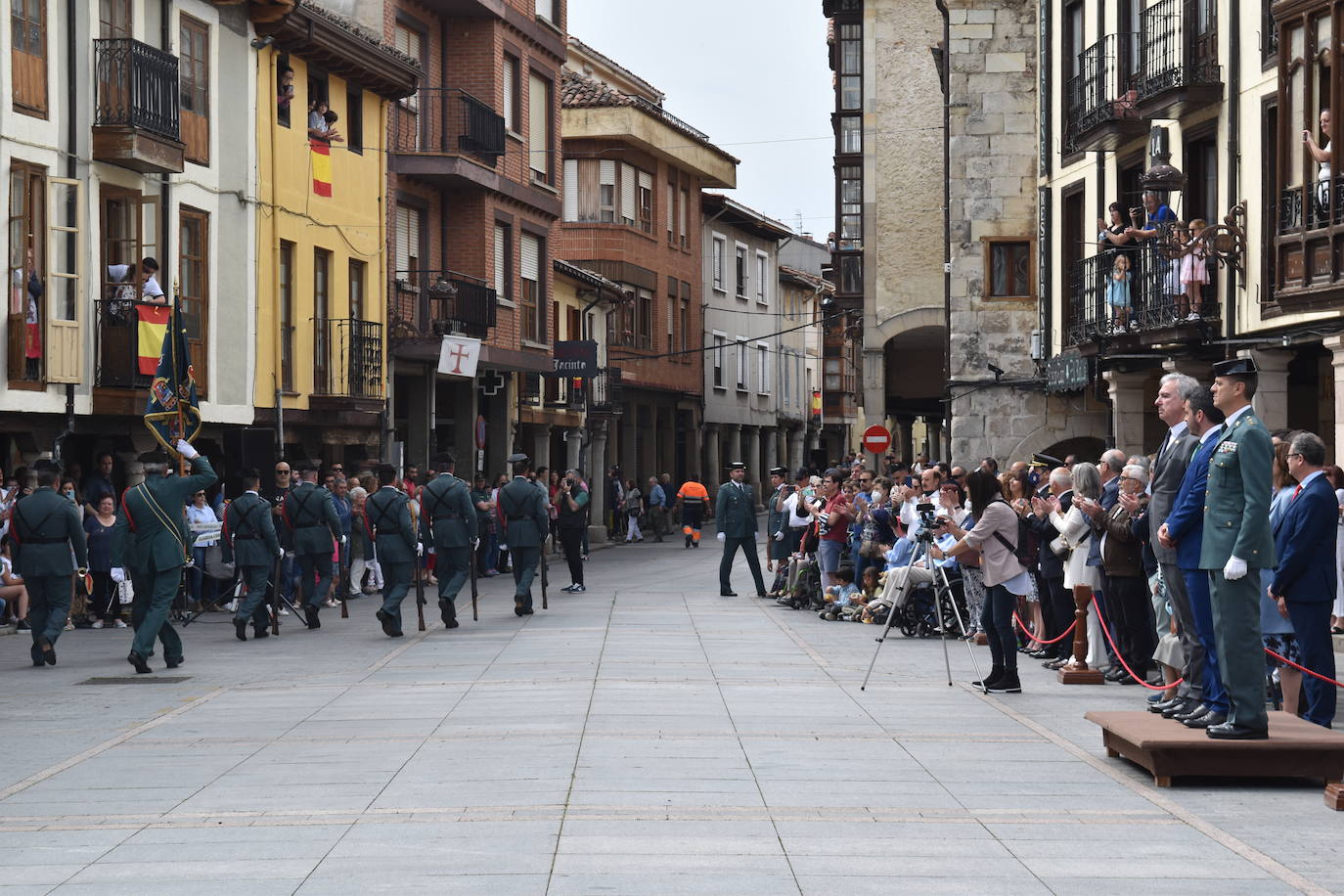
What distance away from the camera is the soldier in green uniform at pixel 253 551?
61.8 ft

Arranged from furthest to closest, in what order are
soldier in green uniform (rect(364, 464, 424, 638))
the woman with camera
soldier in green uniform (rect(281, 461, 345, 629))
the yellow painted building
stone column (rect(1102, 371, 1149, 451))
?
the yellow painted building → stone column (rect(1102, 371, 1149, 451)) → soldier in green uniform (rect(281, 461, 345, 629)) → soldier in green uniform (rect(364, 464, 424, 638)) → the woman with camera

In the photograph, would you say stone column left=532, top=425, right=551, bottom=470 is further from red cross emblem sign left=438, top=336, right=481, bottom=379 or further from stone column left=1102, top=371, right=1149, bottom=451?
stone column left=1102, top=371, right=1149, bottom=451

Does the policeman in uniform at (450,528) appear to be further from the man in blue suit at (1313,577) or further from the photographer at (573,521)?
the man in blue suit at (1313,577)

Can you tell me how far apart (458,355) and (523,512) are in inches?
454

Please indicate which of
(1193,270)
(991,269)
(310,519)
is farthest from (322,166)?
(1193,270)

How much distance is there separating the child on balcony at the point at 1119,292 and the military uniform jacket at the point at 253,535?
12.5 m

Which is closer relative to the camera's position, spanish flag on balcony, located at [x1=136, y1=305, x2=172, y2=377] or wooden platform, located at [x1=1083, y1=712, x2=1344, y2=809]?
wooden platform, located at [x1=1083, y1=712, x2=1344, y2=809]

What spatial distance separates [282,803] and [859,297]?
35783mm

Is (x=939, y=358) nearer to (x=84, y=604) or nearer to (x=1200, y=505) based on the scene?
(x=84, y=604)

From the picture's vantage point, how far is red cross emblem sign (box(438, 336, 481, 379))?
110 feet

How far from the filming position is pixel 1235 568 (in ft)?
30.5

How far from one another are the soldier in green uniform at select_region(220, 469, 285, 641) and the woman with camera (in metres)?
7.97

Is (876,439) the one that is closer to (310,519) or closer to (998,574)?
(310,519)

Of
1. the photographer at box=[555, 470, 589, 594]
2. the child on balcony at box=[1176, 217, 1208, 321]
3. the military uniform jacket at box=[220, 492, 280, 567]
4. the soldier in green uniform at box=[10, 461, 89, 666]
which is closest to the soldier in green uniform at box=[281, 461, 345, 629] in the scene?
the military uniform jacket at box=[220, 492, 280, 567]
